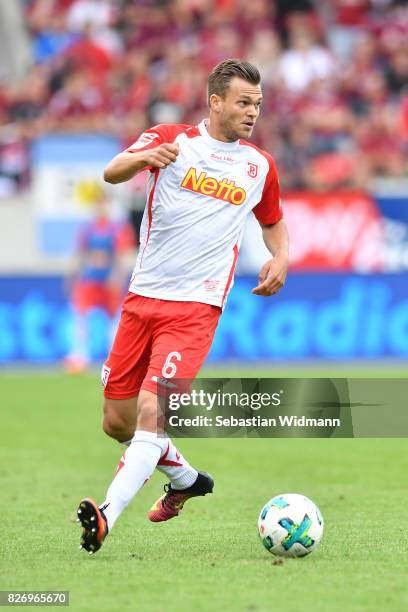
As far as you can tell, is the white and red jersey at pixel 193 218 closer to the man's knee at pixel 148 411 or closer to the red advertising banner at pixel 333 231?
the man's knee at pixel 148 411

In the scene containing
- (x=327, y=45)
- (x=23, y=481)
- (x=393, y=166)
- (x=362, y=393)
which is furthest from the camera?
(x=327, y=45)

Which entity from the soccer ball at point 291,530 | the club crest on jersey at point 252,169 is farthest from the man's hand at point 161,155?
the soccer ball at point 291,530

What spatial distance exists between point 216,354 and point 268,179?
11558 millimetres

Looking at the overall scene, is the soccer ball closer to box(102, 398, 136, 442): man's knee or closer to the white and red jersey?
box(102, 398, 136, 442): man's knee

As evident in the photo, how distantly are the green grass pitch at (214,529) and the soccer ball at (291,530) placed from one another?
0.26 ft

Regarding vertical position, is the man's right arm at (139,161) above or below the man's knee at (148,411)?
above

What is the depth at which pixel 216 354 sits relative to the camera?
730 inches

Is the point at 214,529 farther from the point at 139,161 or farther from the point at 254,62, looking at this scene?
the point at 254,62

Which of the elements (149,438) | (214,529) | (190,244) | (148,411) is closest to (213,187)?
(190,244)

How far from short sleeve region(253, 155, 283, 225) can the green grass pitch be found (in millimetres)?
1779

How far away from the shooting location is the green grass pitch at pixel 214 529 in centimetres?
549

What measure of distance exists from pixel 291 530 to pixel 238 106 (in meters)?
2.21

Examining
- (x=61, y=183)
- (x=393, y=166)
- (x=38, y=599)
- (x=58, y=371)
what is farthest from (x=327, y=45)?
(x=38, y=599)

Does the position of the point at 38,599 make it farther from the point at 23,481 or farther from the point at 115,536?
the point at 23,481
